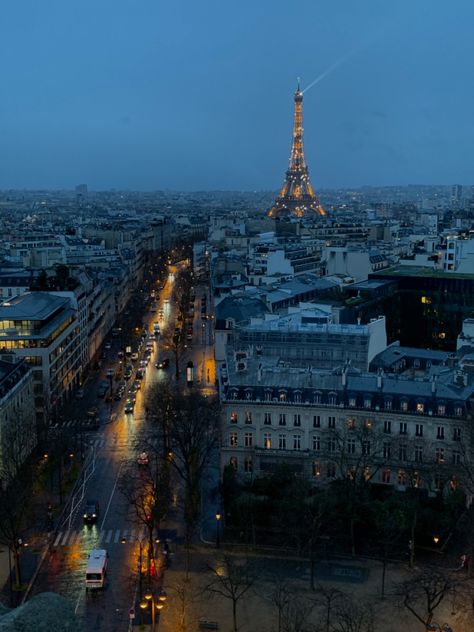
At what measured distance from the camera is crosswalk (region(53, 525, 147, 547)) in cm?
4166

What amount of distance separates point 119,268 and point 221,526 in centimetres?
8136

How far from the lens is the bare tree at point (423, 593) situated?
31.0m

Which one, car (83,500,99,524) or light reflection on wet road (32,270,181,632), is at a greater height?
car (83,500,99,524)

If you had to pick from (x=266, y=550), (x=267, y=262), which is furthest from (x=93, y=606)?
(x=267, y=262)

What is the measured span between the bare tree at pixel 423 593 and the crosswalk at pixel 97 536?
49.7ft

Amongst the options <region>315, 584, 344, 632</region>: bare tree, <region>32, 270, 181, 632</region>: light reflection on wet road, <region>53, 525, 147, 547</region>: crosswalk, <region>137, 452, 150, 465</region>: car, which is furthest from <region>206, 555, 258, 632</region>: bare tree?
<region>137, 452, 150, 465</region>: car

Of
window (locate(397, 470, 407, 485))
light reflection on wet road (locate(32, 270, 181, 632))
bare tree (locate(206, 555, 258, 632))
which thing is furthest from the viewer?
window (locate(397, 470, 407, 485))

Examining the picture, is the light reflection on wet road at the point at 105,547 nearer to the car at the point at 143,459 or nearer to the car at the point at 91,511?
the car at the point at 91,511

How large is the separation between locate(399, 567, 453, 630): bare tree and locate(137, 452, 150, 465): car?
21.8 meters

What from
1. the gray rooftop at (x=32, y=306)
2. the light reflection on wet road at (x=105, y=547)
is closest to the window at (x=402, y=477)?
the light reflection on wet road at (x=105, y=547)

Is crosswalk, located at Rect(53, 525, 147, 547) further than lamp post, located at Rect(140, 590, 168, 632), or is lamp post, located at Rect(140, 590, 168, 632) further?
crosswalk, located at Rect(53, 525, 147, 547)

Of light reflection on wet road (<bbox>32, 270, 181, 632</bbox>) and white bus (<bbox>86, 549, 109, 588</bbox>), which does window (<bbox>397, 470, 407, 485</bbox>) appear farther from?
white bus (<bbox>86, 549, 109, 588</bbox>)

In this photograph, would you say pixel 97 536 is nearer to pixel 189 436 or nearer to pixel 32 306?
pixel 189 436

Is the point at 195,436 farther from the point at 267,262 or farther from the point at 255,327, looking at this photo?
the point at 267,262
